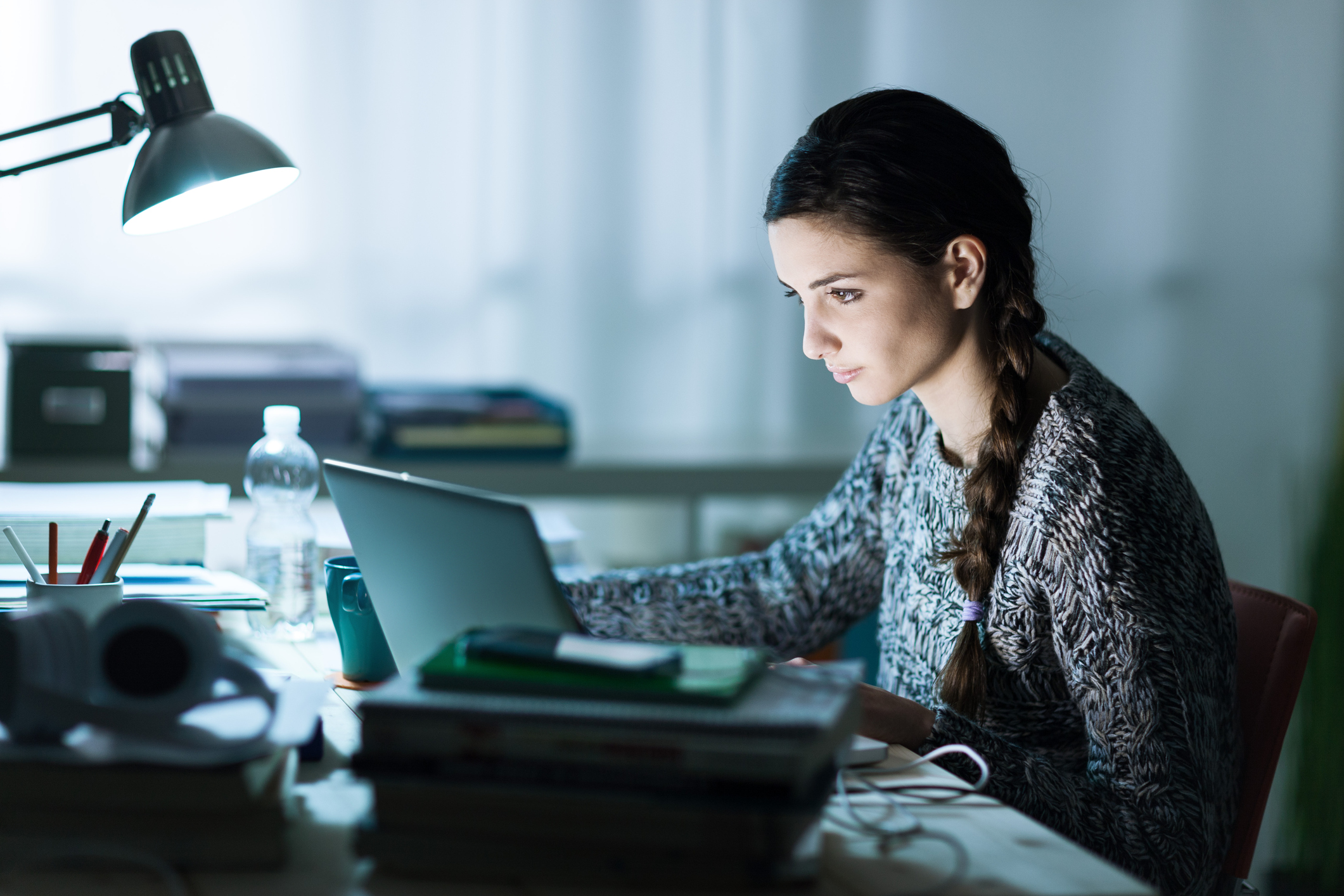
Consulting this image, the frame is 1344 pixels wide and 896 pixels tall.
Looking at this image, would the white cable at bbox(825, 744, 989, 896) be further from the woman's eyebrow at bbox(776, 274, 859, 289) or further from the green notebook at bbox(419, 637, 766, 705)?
the woman's eyebrow at bbox(776, 274, 859, 289)

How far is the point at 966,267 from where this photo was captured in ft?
3.99

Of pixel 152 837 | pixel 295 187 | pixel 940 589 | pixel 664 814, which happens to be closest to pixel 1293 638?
pixel 940 589

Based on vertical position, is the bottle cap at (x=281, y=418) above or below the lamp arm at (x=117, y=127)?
below

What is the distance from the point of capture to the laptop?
829 millimetres

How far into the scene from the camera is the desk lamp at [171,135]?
1.10 m

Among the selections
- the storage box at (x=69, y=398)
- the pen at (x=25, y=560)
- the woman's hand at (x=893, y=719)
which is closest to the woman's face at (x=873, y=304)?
the woman's hand at (x=893, y=719)

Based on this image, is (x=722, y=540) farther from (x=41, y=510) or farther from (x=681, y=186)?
(x=41, y=510)

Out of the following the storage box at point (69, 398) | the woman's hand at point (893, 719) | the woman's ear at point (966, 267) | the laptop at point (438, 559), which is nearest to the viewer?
the laptop at point (438, 559)

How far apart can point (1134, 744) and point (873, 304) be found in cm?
46

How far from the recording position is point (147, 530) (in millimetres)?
1300

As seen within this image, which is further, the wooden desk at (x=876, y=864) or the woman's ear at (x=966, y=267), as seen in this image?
the woman's ear at (x=966, y=267)

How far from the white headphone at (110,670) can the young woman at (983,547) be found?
0.48 meters

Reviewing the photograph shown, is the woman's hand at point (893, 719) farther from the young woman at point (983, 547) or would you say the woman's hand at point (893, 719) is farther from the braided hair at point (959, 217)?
the braided hair at point (959, 217)

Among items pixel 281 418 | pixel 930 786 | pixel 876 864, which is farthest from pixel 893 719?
pixel 281 418
